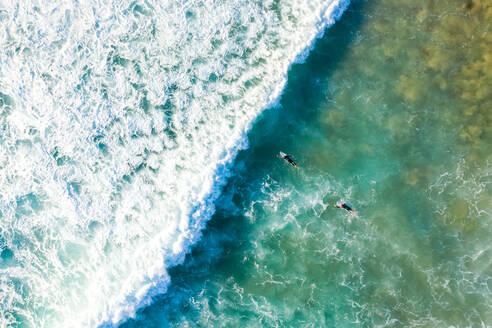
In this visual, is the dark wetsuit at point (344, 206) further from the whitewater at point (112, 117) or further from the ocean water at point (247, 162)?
the whitewater at point (112, 117)

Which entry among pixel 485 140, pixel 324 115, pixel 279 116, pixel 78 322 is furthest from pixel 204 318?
pixel 485 140

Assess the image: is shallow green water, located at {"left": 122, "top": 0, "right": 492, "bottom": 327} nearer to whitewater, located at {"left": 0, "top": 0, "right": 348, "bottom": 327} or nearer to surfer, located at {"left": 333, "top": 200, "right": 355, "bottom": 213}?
surfer, located at {"left": 333, "top": 200, "right": 355, "bottom": 213}

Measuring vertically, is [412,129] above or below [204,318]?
above

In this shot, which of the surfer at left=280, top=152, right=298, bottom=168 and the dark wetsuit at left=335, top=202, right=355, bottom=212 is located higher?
the surfer at left=280, top=152, right=298, bottom=168

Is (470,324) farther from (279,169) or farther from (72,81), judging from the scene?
(72,81)

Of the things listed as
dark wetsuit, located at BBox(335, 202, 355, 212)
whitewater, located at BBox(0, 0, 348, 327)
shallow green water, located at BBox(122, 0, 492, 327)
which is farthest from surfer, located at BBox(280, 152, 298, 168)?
dark wetsuit, located at BBox(335, 202, 355, 212)

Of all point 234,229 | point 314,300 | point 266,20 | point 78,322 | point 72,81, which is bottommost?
point 78,322
